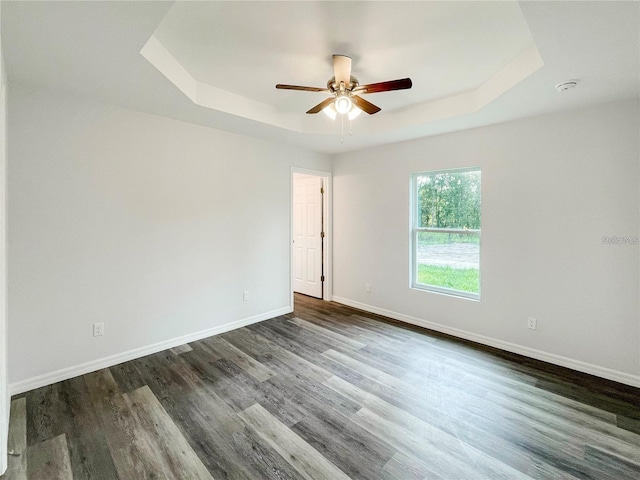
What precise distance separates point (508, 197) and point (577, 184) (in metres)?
0.55

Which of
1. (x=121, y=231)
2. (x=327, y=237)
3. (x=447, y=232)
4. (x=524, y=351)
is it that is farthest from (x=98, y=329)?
(x=524, y=351)

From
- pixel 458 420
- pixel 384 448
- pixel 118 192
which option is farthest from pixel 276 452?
pixel 118 192

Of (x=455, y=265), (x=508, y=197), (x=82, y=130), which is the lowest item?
(x=455, y=265)

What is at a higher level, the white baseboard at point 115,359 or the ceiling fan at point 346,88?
the ceiling fan at point 346,88

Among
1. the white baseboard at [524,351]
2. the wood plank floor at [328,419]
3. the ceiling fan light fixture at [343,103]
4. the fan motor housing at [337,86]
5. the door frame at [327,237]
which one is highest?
the fan motor housing at [337,86]

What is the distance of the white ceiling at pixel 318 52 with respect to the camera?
157 cm

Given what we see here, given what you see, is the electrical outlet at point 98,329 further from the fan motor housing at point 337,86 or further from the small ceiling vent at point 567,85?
the small ceiling vent at point 567,85

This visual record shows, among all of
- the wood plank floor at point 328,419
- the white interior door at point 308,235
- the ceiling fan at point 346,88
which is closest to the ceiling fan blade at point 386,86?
the ceiling fan at point 346,88

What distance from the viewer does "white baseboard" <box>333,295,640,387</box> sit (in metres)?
2.51

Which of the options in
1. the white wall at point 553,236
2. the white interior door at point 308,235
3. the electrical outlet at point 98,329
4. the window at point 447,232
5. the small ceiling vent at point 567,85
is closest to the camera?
the small ceiling vent at point 567,85

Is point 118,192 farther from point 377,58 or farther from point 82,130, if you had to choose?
point 377,58

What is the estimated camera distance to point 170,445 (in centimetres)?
181

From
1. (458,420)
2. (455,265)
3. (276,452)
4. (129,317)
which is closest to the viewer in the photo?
(276,452)

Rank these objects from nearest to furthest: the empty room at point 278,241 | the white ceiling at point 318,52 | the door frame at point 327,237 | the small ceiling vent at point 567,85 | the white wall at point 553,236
Result: the white ceiling at point 318,52 < the empty room at point 278,241 < the small ceiling vent at point 567,85 < the white wall at point 553,236 < the door frame at point 327,237
